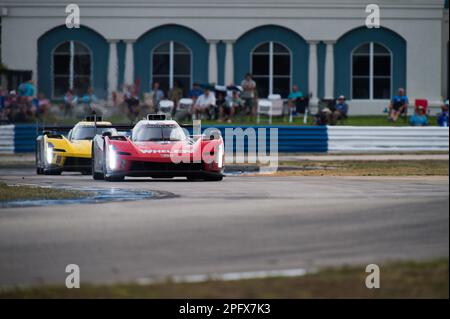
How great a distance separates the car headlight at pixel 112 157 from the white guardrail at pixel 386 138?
36.3ft

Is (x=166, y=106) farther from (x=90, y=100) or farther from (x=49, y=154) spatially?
(x=49, y=154)

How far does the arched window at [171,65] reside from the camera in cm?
3803

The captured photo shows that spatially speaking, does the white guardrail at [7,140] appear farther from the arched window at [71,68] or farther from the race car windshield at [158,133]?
the race car windshield at [158,133]

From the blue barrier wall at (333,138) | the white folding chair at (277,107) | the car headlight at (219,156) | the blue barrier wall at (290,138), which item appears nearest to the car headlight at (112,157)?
the car headlight at (219,156)

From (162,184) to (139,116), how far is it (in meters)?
15.3

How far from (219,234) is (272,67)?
28.5 m

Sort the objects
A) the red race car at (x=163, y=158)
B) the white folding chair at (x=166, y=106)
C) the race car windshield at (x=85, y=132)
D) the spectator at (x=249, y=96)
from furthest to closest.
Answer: the white folding chair at (x=166, y=106)
the spectator at (x=249, y=96)
the race car windshield at (x=85, y=132)
the red race car at (x=163, y=158)

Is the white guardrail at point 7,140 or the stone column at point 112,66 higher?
the stone column at point 112,66

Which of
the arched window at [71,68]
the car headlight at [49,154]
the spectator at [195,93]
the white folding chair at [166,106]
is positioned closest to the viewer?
the car headlight at [49,154]

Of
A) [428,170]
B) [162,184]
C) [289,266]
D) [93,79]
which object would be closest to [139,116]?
[93,79]

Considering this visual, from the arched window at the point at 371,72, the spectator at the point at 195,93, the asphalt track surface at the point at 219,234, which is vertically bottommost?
the asphalt track surface at the point at 219,234

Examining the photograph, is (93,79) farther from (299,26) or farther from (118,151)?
(118,151)

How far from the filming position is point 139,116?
1265 inches

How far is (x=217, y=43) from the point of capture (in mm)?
38469
